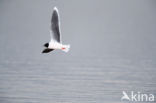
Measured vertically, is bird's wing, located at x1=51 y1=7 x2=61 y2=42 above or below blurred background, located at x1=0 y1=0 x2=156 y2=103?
below

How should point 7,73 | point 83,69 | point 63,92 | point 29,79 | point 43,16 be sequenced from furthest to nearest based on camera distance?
point 43,16
point 83,69
point 7,73
point 29,79
point 63,92

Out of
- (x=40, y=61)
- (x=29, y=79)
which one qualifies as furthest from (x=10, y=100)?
(x=40, y=61)

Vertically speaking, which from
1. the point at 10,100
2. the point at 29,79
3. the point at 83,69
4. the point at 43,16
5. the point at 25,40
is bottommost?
the point at 10,100

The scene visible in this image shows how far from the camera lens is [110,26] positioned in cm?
2000

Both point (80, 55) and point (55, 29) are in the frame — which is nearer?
point (55, 29)

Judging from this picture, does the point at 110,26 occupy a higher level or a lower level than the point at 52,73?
higher

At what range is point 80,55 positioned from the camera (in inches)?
451

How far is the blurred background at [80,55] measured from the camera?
6621mm

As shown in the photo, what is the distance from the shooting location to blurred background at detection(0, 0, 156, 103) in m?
6.62

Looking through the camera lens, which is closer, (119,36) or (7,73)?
(7,73)

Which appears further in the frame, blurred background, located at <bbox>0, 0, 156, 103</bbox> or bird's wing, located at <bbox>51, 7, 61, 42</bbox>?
blurred background, located at <bbox>0, 0, 156, 103</bbox>

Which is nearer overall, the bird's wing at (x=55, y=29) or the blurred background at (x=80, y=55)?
the bird's wing at (x=55, y=29)

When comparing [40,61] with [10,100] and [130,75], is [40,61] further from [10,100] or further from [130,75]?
[10,100]

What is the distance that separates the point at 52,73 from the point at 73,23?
10886 mm
